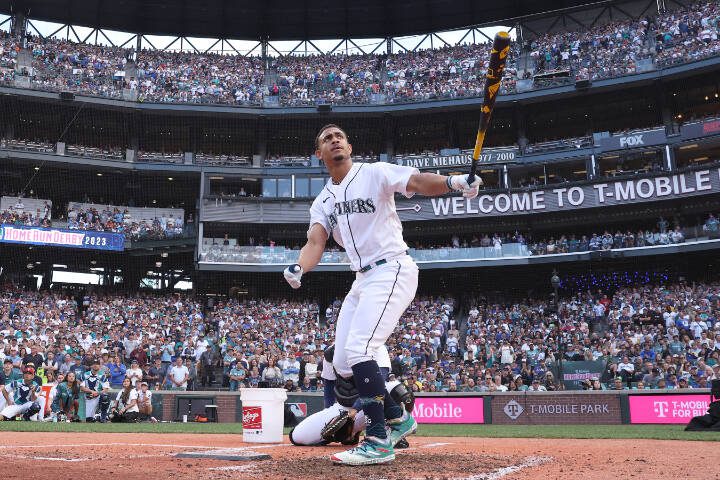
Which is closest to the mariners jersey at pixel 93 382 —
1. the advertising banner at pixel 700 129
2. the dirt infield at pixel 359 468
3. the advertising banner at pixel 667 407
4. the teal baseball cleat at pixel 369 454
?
the dirt infield at pixel 359 468

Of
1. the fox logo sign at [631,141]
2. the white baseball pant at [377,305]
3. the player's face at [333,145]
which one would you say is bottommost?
the white baseball pant at [377,305]

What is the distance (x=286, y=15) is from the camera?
1683 inches

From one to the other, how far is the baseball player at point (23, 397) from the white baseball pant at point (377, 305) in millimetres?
11595

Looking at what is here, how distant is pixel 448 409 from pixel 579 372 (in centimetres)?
575

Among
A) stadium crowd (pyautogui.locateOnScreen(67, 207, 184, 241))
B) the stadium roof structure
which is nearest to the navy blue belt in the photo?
stadium crowd (pyautogui.locateOnScreen(67, 207, 184, 241))

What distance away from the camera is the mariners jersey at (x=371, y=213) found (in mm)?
5359

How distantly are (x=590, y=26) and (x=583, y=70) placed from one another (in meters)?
7.82

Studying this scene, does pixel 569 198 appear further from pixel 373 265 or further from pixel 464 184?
pixel 464 184

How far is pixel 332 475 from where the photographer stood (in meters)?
Answer: 4.21

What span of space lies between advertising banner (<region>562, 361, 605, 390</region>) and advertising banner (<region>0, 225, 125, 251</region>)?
78.7 feet

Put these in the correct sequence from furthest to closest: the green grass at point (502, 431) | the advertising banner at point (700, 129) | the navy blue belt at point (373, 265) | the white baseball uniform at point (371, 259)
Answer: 1. the advertising banner at point (700, 129)
2. the green grass at point (502, 431)
3. the navy blue belt at point (373, 265)
4. the white baseball uniform at point (371, 259)

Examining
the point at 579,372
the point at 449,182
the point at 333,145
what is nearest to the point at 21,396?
the point at 333,145

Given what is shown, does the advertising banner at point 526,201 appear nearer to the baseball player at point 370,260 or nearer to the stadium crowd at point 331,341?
the stadium crowd at point 331,341

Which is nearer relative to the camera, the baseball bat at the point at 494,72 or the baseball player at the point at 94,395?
the baseball bat at the point at 494,72
